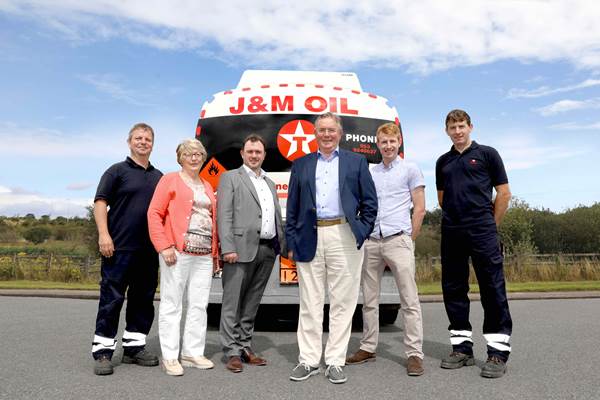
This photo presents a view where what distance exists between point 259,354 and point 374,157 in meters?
2.50

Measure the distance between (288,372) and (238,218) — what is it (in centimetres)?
140

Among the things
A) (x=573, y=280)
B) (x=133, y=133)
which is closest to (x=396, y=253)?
(x=133, y=133)

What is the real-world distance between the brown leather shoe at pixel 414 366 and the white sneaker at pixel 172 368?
6.32 feet

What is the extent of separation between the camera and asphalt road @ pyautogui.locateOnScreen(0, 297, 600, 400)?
3844 mm

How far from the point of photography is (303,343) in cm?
438

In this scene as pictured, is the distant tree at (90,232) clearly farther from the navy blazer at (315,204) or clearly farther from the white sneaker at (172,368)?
the navy blazer at (315,204)

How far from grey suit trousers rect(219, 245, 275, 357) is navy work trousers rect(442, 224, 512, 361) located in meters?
1.67

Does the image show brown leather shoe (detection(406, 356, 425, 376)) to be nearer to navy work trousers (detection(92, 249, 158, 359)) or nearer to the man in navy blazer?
the man in navy blazer

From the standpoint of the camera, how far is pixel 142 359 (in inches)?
188

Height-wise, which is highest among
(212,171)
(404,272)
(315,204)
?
(212,171)

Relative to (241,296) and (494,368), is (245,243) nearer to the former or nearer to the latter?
(241,296)

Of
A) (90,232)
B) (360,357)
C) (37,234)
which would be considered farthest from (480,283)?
(37,234)

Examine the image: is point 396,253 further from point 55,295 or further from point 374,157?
point 55,295

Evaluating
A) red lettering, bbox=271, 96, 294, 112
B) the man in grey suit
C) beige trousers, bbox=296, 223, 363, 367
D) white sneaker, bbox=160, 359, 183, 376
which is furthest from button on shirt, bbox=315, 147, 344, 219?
white sneaker, bbox=160, 359, 183, 376
